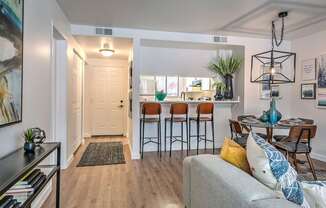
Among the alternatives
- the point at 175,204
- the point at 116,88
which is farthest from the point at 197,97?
the point at 175,204

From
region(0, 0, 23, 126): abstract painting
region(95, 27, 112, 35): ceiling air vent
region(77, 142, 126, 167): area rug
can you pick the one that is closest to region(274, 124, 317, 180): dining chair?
region(77, 142, 126, 167): area rug

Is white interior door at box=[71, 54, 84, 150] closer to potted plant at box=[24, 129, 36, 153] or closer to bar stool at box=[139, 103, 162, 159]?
bar stool at box=[139, 103, 162, 159]

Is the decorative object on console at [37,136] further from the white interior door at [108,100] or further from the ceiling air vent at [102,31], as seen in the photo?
the white interior door at [108,100]

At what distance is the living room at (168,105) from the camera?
5.22 feet

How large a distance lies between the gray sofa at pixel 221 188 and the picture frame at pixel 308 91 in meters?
3.71

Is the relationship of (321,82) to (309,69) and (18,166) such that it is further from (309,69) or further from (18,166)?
(18,166)

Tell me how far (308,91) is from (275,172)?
413 centimetres

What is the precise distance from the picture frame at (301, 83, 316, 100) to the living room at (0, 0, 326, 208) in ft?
0.09

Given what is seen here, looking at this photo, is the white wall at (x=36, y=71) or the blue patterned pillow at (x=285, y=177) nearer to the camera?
the blue patterned pillow at (x=285, y=177)

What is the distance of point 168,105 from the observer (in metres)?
4.95

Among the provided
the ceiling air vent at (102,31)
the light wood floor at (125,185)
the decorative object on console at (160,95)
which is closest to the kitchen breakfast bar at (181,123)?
the decorative object on console at (160,95)

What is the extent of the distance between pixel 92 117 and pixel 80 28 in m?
3.31

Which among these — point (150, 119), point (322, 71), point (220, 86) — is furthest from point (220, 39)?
point (150, 119)

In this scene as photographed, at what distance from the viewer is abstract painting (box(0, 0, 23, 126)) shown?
1621 millimetres
